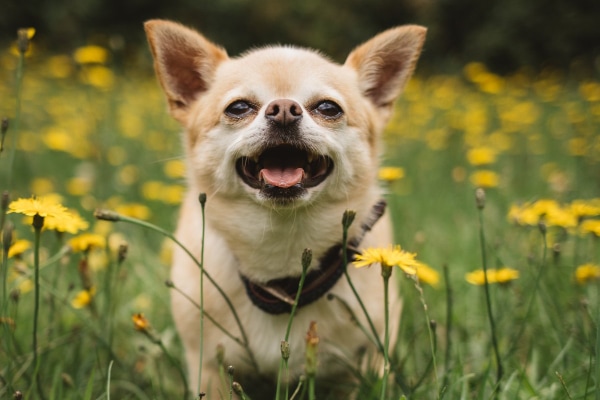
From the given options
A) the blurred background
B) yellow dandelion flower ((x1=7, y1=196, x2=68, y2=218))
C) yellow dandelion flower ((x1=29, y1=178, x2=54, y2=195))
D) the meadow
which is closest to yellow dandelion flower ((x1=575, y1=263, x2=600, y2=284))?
the meadow

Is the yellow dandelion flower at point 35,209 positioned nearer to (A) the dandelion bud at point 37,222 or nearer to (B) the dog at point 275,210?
(A) the dandelion bud at point 37,222

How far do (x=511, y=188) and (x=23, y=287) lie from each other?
284 centimetres

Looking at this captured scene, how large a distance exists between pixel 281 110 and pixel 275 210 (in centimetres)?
31

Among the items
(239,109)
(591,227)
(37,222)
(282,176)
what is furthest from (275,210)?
(591,227)

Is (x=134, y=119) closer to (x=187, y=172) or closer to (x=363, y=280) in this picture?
(x=187, y=172)

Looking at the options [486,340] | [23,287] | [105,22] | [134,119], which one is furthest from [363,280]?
[105,22]

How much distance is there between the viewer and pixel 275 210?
68.7 inches

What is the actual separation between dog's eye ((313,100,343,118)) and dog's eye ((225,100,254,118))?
20cm

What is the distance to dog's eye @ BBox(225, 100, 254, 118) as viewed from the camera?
5.96 ft

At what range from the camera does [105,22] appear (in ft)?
34.9

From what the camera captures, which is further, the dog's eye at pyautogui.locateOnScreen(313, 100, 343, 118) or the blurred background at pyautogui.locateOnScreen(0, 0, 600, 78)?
the blurred background at pyautogui.locateOnScreen(0, 0, 600, 78)

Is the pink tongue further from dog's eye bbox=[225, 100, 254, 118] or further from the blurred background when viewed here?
the blurred background

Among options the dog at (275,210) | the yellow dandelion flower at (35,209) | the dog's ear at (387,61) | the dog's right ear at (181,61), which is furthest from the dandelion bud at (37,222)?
the dog's ear at (387,61)

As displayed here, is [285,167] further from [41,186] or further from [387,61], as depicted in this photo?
[41,186]
